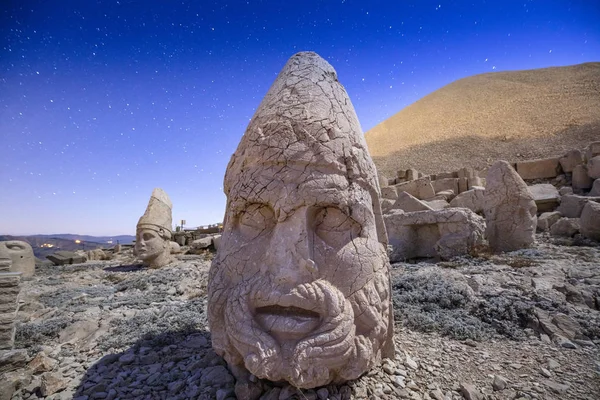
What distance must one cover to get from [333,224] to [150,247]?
7.52 m

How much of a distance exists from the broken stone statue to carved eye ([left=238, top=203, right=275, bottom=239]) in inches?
281

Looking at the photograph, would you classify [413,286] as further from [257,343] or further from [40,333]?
[40,333]

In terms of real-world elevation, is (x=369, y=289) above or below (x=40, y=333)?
above

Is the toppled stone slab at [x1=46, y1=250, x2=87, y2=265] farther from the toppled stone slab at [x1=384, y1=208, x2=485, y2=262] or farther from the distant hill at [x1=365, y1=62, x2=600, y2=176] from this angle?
the distant hill at [x1=365, y1=62, x2=600, y2=176]

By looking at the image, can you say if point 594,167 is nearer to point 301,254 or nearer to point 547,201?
point 547,201

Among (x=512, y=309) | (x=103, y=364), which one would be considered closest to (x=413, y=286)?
(x=512, y=309)

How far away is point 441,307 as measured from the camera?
3.44 meters

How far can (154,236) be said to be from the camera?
324 inches

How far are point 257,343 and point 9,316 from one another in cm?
311

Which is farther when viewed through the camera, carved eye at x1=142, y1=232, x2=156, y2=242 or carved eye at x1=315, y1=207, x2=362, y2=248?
carved eye at x1=142, y1=232, x2=156, y2=242

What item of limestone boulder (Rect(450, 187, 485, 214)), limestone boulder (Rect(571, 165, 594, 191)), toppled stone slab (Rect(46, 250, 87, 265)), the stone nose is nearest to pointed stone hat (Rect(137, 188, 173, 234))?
toppled stone slab (Rect(46, 250, 87, 265))

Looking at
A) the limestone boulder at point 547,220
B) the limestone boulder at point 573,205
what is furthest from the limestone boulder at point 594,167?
the limestone boulder at point 547,220

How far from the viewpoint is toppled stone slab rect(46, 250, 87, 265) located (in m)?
10.3

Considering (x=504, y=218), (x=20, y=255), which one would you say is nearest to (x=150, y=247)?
(x=20, y=255)
